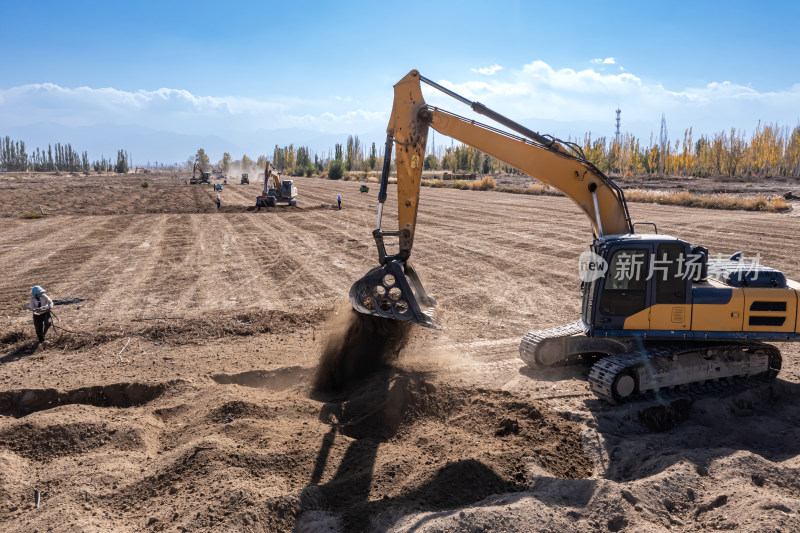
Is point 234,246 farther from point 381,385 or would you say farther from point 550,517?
point 550,517

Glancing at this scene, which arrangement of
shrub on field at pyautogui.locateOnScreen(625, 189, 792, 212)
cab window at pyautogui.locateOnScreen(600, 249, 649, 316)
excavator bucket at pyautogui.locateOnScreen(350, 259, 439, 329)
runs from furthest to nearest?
shrub on field at pyautogui.locateOnScreen(625, 189, 792, 212)
excavator bucket at pyautogui.locateOnScreen(350, 259, 439, 329)
cab window at pyautogui.locateOnScreen(600, 249, 649, 316)

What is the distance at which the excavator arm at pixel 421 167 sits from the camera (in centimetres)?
908

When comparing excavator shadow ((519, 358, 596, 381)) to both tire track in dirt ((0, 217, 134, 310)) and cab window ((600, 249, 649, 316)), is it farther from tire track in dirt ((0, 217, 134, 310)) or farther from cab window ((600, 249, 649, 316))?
tire track in dirt ((0, 217, 134, 310))

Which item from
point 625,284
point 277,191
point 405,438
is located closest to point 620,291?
point 625,284

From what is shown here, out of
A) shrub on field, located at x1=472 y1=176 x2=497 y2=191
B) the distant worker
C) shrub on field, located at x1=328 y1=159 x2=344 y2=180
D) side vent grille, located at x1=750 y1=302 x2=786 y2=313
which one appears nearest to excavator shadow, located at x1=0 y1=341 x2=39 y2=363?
the distant worker

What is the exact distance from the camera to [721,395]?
8.86 meters

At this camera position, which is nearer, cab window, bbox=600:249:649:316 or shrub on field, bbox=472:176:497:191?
cab window, bbox=600:249:649:316

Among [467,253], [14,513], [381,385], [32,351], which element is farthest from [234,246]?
[14,513]

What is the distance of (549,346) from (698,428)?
8.42 feet

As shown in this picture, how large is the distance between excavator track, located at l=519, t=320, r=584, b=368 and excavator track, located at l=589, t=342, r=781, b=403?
3.49ft

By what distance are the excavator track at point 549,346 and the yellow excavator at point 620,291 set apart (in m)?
0.02

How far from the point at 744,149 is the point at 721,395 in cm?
9019

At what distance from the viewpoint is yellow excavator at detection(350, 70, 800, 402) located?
852cm

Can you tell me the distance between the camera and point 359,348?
10.0 meters
